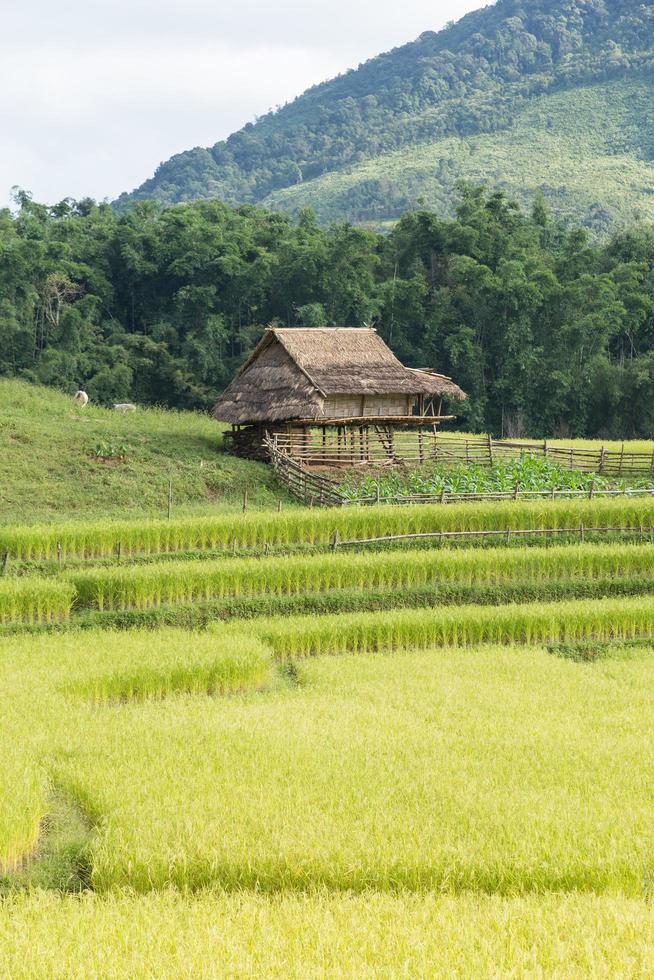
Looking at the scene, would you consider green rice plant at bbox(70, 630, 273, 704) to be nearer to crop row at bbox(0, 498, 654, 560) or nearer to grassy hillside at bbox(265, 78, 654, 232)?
crop row at bbox(0, 498, 654, 560)

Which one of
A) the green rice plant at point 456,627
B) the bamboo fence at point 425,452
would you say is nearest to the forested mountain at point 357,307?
the bamboo fence at point 425,452

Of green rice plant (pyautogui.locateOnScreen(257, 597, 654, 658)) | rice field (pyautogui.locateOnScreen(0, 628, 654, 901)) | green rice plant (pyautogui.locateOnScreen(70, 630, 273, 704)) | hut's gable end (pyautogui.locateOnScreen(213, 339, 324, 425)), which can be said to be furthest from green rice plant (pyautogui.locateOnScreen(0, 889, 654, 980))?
hut's gable end (pyautogui.locateOnScreen(213, 339, 324, 425))

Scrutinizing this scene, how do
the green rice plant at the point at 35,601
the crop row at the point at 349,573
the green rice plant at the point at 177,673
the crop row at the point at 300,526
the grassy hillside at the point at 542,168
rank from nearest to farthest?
1. the green rice plant at the point at 177,673
2. the green rice plant at the point at 35,601
3. the crop row at the point at 349,573
4. the crop row at the point at 300,526
5. the grassy hillside at the point at 542,168

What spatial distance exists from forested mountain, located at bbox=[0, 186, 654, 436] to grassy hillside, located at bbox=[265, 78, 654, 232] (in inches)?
1825

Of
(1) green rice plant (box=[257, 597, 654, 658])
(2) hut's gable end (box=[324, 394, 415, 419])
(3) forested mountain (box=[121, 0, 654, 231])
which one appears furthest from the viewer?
(3) forested mountain (box=[121, 0, 654, 231])

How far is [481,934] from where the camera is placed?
6293 mm

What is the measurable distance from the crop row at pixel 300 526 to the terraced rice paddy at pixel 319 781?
103 centimetres

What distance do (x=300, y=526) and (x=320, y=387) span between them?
939cm

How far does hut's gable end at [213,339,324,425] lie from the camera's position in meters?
28.8

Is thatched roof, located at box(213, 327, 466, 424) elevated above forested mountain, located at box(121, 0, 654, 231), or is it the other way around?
forested mountain, located at box(121, 0, 654, 231)

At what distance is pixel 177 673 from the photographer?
12.5m

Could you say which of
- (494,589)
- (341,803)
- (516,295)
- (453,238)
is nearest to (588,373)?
(516,295)

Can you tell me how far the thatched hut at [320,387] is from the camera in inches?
1150

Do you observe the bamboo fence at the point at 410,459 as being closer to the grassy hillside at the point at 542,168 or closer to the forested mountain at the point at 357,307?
the forested mountain at the point at 357,307
